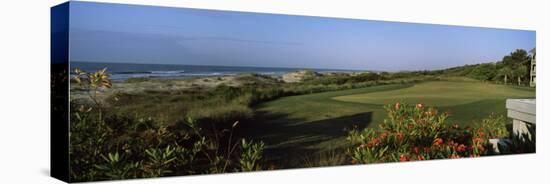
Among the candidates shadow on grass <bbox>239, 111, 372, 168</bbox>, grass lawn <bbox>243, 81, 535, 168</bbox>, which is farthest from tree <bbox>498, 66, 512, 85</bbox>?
shadow on grass <bbox>239, 111, 372, 168</bbox>

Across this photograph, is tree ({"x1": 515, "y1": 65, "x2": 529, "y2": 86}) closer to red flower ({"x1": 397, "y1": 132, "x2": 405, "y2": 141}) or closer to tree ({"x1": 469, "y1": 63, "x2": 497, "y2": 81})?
tree ({"x1": 469, "y1": 63, "x2": 497, "y2": 81})

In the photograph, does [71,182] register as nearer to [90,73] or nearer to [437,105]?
[90,73]

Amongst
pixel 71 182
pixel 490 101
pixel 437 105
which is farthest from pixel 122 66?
pixel 490 101

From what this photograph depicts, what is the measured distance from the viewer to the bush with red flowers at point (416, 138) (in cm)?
935

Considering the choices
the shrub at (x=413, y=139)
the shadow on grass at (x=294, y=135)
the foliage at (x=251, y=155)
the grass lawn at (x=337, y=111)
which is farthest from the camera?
the shrub at (x=413, y=139)

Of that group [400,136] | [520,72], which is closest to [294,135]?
[400,136]

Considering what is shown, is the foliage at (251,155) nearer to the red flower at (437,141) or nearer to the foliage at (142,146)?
the foliage at (142,146)

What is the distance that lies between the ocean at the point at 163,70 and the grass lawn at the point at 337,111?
0.56 meters

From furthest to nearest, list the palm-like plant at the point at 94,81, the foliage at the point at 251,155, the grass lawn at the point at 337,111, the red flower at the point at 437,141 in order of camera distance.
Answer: the red flower at the point at 437,141
the grass lawn at the point at 337,111
the foliage at the point at 251,155
the palm-like plant at the point at 94,81

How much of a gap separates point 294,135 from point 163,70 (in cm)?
207

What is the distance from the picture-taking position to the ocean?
24.9 ft

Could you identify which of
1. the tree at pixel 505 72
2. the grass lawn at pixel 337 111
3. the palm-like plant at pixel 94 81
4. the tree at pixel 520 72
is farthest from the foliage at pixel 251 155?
the tree at pixel 520 72


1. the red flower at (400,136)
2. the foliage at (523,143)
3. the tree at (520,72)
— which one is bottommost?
the foliage at (523,143)

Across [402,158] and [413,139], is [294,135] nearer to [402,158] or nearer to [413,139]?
[402,158]
